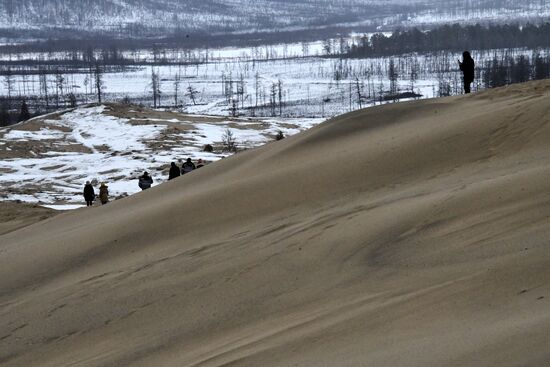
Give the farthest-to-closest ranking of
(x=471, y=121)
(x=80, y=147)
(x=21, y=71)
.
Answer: (x=21, y=71) → (x=80, y=147) → (x=471, y=121)

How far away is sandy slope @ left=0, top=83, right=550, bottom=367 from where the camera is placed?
6.61m

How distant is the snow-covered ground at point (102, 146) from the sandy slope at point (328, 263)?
1407 centimetres

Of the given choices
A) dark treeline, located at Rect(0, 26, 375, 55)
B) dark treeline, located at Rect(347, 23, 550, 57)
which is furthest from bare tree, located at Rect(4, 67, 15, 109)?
dark treeline, located at Rect(347, 23, 550, 57)

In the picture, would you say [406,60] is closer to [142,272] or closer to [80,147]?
[80,147]

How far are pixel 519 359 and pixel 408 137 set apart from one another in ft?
26.5

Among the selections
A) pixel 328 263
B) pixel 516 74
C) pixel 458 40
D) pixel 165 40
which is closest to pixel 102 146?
pixel 516 74

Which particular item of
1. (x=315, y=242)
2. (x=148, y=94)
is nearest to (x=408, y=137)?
(x=315, y=242)

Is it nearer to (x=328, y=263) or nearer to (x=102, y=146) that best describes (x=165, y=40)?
(x=102, y=146)

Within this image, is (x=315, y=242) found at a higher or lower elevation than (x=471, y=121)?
lower

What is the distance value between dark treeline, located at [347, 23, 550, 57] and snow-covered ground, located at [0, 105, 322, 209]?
64826 mm

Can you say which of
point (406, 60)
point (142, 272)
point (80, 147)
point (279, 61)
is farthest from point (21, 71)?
point (142, 272)

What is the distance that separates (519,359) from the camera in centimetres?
543

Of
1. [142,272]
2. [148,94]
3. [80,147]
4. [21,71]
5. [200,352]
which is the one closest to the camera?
[200,352]

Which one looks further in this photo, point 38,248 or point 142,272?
point 38,248
